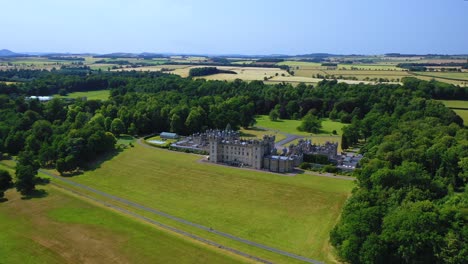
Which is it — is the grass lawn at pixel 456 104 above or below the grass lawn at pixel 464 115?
above

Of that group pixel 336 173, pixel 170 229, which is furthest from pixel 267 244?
pixel 336 173

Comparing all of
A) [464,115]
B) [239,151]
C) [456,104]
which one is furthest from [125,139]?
[456,104]

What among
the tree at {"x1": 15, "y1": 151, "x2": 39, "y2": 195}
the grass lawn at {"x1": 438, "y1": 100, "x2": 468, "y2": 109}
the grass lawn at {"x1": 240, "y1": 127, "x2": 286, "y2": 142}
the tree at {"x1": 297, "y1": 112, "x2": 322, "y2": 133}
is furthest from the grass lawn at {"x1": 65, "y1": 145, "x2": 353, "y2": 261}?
the grass lawn at {"x1": 438, "y1": 100, "x2": 468, "y2": 109}

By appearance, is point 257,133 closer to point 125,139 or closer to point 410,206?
point 125,139

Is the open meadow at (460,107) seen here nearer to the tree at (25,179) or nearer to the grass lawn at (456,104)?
the grass lawn at (456,104)

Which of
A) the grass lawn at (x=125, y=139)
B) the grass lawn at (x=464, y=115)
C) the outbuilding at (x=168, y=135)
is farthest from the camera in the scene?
the grass lawn at (x=464, y=115)

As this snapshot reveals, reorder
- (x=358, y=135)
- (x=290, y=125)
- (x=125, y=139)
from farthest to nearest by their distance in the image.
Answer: (x=290, y=125) → (x=125, y=139) → (x=358, y=135)

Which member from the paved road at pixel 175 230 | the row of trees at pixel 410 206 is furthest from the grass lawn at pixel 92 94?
the row of trees at pixel 410 206
